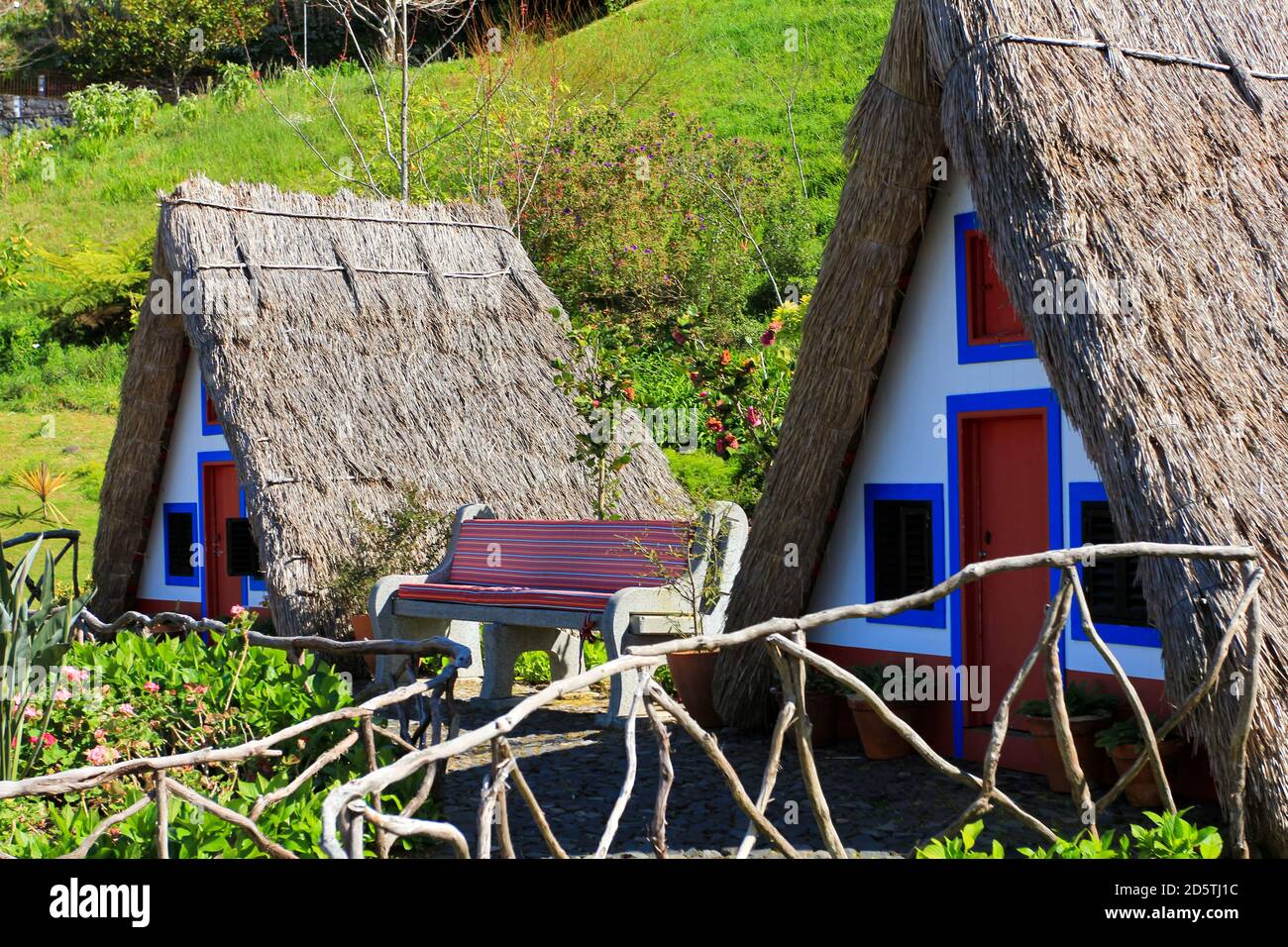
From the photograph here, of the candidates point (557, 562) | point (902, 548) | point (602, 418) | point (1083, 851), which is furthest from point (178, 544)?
point (1083, 851)

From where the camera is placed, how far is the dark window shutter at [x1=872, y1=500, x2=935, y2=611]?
776 centimetres

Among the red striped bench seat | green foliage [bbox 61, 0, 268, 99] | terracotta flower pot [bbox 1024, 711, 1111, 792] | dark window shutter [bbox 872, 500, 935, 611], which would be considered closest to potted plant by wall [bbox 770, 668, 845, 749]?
dark window shutter [bbox 872, 500, 935, 611]

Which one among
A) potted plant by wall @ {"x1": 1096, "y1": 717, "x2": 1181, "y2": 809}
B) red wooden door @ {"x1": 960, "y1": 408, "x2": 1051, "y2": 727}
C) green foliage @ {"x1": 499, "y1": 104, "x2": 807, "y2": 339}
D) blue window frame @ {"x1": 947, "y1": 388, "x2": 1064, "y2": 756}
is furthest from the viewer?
green foliage @ {"x1": 499, "y1": 104, "x2": 807, "y2": 339}

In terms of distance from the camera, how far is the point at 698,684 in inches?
336

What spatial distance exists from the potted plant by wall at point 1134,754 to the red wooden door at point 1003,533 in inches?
32.0

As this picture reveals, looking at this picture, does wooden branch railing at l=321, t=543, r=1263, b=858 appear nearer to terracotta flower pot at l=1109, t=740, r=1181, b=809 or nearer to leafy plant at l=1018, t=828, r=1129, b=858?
leafy plant at l=1018, t=828, r=1129, b=858

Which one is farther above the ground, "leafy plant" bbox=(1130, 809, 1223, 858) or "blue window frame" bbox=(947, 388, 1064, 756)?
"blue window frame" bbox=(947, 388, 1064, 756)

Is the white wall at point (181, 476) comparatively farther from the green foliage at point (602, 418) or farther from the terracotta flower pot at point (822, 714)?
the terracotta flower pot at point (822, 714)

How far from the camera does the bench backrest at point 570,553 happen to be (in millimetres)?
9016

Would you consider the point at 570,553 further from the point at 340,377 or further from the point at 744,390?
the point at 340,377

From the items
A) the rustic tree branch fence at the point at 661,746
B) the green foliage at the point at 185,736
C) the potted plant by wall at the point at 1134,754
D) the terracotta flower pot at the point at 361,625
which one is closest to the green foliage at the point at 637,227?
the terracotta flower pot at the point at 361,625

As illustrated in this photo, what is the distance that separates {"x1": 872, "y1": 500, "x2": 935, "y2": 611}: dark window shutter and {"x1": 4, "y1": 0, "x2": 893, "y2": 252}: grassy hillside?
56.1 ft

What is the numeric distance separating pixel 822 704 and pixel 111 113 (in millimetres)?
28101
